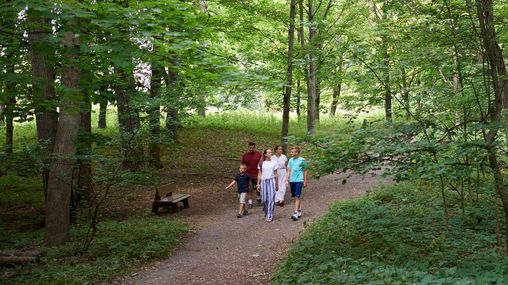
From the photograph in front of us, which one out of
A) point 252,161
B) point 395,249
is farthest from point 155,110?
point 395,249

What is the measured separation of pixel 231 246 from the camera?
29.7 ft

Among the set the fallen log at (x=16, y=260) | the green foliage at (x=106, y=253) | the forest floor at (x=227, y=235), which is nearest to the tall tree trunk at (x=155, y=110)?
the green foliage at (x=106, y=253)

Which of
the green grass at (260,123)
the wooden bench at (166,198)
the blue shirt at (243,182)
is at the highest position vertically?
the green grass at (260,123)

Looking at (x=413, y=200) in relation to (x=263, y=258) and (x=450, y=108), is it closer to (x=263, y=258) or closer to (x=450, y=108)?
(x=450, y=108)

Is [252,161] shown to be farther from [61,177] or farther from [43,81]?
[43,81]

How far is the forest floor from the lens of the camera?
7.46 metres

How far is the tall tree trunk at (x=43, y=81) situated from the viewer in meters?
6.07

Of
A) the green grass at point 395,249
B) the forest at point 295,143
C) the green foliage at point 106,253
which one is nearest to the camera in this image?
the green grass at point 395,249

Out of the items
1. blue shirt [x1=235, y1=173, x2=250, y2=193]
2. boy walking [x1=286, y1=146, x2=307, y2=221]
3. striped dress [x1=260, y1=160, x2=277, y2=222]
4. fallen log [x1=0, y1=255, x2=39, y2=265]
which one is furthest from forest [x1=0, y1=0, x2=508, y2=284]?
blue shirt [x1=235, y1=173, x2=250, y2=193]

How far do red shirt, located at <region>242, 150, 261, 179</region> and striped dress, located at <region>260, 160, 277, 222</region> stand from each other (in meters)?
1.57

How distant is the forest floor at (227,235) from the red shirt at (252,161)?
1.05 metres

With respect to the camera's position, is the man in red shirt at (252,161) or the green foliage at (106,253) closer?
the green foliage at (106,253)

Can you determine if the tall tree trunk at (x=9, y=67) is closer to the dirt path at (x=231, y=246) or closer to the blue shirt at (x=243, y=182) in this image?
the dirt path at (x=231, y=246)

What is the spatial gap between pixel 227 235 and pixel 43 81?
5063 millimetres
